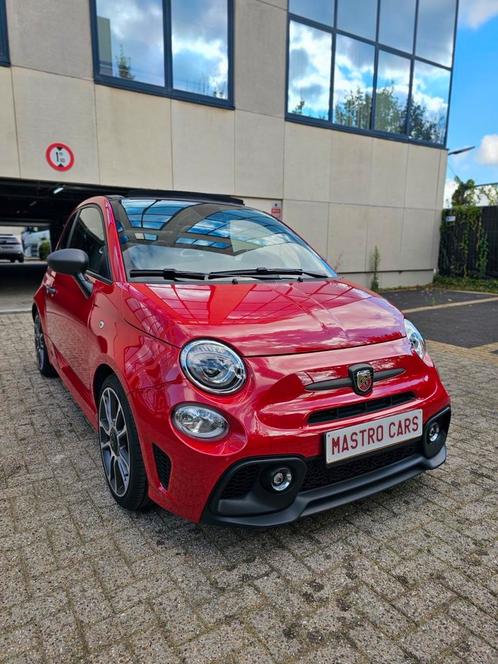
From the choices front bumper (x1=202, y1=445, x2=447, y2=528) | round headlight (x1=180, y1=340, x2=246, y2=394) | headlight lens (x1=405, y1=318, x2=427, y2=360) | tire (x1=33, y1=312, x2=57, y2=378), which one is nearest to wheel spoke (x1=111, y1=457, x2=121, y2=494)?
front bumper (x1=202, y1=445, x2=447, y2=528)

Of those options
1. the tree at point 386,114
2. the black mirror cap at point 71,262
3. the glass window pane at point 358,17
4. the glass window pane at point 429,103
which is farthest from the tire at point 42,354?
the glass window pane at point 429,103

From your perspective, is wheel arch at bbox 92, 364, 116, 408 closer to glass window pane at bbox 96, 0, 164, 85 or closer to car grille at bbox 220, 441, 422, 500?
car grille at bbox 220, 441, 422, 500

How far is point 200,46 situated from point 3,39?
3502mm

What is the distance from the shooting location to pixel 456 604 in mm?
1676

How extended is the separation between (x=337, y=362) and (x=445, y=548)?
0.97m

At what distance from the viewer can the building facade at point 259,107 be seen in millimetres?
7367

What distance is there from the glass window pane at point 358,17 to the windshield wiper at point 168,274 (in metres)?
10.7

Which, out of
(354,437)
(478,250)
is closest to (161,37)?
(354,437)

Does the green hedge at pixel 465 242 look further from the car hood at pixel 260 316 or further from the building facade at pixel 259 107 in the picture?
the car hood at pixel 260 316

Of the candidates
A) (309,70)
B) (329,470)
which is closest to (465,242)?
(309,70)

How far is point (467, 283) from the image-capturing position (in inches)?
533

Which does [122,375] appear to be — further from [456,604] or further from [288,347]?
[456,604]

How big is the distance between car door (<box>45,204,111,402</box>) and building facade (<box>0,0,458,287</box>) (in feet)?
16.5

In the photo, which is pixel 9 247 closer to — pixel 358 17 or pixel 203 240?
pixel 358 17
